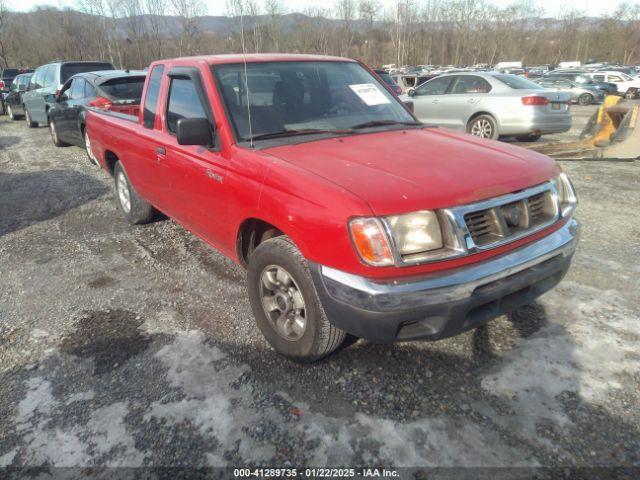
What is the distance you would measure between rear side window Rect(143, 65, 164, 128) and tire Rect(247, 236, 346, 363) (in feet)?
6.75

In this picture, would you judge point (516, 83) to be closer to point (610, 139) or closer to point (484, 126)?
point (484, 126)

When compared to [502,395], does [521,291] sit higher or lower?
higher

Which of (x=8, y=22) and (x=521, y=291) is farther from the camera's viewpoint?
(x=8, y=22)

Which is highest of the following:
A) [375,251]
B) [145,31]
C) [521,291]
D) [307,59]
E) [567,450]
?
[145,31]

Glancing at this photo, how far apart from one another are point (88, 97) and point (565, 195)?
861cm

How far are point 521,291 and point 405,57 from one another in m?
76.7

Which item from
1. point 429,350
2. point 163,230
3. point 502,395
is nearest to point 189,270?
point 163,230

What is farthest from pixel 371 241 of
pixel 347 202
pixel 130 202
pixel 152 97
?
pixel 130 202

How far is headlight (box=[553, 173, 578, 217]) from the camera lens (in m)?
2.82

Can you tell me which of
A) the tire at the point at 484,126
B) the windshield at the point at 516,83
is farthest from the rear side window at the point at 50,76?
the windshield at the point at 516,83

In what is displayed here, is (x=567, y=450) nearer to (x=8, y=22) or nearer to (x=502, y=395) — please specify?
(x=502, y=395)

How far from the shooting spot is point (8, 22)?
46.4 m

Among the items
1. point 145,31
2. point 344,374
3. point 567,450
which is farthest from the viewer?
point 145,31

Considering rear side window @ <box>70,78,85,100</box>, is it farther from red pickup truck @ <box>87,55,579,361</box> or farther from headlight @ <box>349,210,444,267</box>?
headlight @ <box>349,210,444,267</box>
